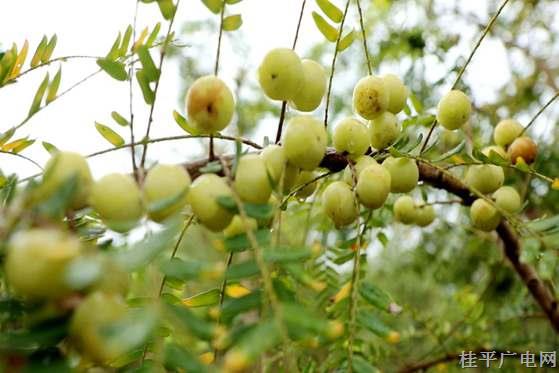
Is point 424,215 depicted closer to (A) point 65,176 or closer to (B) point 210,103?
(B) point 210,103

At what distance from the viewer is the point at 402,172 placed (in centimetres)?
92

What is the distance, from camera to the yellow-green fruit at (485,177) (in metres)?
1.03

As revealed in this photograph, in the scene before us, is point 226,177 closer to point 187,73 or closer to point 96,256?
point 96,256

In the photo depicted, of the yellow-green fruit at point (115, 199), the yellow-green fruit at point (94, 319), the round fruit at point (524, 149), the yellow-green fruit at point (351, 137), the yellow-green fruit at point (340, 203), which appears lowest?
the yellow-green fruit at point (94, 319)

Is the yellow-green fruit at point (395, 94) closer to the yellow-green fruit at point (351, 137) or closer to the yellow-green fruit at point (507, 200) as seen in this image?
the yellow-green fruit at point (351, 137)

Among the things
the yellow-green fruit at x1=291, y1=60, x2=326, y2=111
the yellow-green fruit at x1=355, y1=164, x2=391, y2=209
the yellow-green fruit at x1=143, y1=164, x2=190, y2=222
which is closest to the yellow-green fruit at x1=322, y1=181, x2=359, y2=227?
the yellow-green fruit at x1=355, y1=164, x2=391, y2=209

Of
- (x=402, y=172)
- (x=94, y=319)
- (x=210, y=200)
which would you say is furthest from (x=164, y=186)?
A: (x=402, y=172)

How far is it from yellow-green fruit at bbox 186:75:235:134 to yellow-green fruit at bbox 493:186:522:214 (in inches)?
23.0

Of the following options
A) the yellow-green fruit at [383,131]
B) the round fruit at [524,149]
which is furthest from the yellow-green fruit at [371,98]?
the round fruit at [524,149]

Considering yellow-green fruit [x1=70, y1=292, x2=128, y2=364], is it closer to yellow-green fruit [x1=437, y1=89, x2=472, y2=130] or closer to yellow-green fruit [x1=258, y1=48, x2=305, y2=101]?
yellow-green fruit [x1=258, y1=48, x2=305, y2=101]

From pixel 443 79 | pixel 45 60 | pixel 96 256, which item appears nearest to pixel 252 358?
pixel 96 256

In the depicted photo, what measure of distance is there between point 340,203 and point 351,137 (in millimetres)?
104

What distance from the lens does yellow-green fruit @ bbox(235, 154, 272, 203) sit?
2.31 ft

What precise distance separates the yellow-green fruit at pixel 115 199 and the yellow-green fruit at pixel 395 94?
521 millimetres
